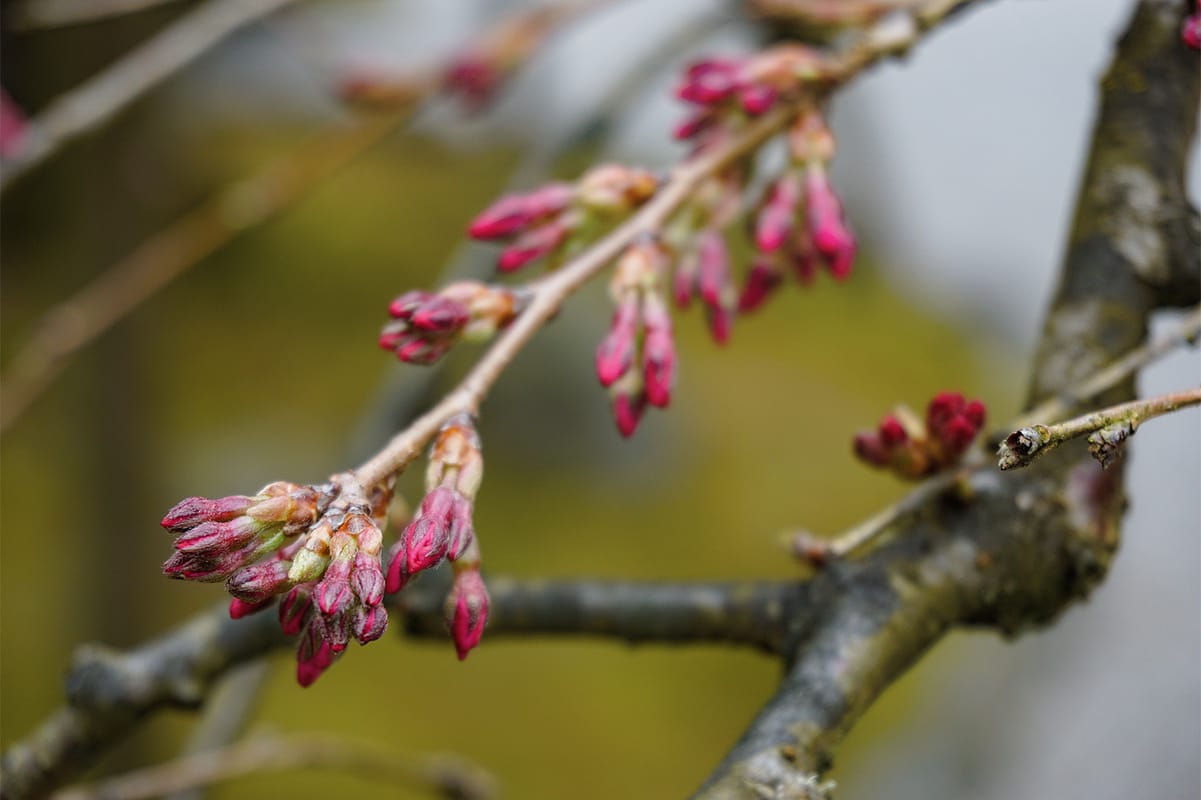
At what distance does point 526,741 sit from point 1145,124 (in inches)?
66.6

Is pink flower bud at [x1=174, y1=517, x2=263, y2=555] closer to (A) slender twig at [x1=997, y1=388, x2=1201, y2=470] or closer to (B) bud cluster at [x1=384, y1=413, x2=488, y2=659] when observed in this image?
(B) bud cluster at [x1=384, y1=413, x2=488, y2=659]

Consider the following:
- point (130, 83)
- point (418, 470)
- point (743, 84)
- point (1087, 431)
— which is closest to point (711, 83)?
point (743, 84)

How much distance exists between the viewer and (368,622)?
1.11 feet

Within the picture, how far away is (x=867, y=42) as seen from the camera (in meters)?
0.63

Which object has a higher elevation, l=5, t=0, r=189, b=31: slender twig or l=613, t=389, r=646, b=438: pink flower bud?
l=5, t=0, r=189, b=31: slender twig

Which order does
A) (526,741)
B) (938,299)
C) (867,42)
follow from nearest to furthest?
(867,42) < (526,741) < (938,299)

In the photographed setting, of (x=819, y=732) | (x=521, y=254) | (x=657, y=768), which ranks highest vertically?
Result: (x=521, y=254)

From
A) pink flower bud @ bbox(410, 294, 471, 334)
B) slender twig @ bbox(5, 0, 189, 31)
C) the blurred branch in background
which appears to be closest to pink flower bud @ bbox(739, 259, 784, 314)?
pink flower bud @ bbox(410, 294, 471, 334)

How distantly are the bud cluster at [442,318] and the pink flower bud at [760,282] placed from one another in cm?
23

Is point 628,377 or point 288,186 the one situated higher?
point 288,186

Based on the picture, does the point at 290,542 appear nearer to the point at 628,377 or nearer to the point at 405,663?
the point at 628,377

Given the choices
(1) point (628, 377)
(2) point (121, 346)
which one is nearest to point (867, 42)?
(1) point (628, 377)

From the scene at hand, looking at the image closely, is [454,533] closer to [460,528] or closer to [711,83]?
[460,528]

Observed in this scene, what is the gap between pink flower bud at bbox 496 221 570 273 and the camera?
56 centimetres
